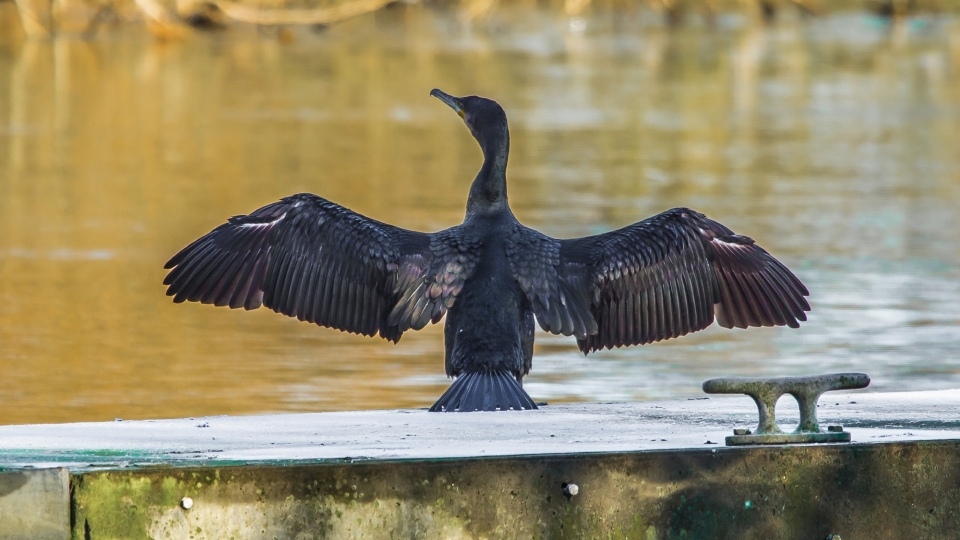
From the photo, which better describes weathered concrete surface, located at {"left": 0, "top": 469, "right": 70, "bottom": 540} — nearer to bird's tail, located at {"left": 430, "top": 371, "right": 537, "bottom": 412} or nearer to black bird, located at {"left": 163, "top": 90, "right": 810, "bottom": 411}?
bird's tail, located at {"left": 430, "top": 371, "right": 537, "bottom": 412}

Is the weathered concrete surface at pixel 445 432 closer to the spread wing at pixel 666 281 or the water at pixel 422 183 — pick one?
the spread wing at pixel 666 281

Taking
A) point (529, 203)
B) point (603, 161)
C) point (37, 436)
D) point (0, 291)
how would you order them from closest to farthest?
point (37, 436)
point (0, 291)
point (529, 203)
point (603, 161)

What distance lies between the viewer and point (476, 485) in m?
4.48

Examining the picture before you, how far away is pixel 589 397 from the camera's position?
25.8ft

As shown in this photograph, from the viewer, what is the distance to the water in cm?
855

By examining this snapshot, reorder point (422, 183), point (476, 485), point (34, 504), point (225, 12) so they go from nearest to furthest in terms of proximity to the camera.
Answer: point (34, 504) → point (476, 485) → point (422, 183) → point (225, 12)

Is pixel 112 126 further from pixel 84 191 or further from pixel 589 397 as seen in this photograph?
pixel 589 397

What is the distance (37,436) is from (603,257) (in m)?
2.06

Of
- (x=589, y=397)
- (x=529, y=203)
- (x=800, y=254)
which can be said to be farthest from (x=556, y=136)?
(x=589, y=397)

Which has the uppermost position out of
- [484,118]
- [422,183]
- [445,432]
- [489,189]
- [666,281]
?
[422,183]

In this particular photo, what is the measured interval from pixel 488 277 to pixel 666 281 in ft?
2.14

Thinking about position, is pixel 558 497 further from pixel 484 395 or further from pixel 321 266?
pixel 321 266

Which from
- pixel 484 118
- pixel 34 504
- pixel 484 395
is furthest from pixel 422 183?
A: pixel 34 504

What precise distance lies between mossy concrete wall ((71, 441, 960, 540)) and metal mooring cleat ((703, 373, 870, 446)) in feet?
0.24
